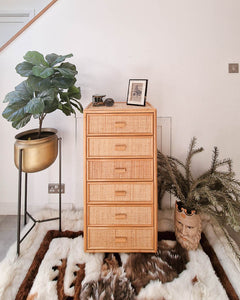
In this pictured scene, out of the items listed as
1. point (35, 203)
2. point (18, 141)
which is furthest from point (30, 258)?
point (18, 141)

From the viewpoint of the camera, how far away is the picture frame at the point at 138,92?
1.43 metres

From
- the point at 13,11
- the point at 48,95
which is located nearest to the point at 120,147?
the point at 48,95

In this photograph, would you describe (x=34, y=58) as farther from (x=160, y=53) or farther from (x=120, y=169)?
(x=160, y=53)

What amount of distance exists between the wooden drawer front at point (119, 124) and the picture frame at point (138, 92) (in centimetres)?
19

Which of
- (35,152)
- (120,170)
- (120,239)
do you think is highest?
(35,152)

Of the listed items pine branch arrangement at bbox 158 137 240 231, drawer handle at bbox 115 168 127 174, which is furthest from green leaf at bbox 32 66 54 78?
pine branch arrangement at bbox 158 137 240 231

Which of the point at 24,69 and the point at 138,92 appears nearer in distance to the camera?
the point at 24,69

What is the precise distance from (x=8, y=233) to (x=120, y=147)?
46.7 inches

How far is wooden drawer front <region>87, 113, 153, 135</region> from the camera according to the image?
1270 millimetres

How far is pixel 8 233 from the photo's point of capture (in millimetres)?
1640

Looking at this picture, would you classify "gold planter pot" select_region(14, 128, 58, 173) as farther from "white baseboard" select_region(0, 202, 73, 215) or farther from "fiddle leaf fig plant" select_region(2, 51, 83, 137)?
"white baseboard" select_region(0, 202, 73, 215)

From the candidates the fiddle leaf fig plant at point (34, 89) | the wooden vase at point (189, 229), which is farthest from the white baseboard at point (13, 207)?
the wooden vase at point (189, 229)

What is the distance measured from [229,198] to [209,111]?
0.81 meters

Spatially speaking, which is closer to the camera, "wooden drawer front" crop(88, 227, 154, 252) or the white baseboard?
"wooden drawer front" crop(88, 227, 154, 252)
